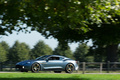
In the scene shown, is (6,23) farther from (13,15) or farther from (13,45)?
(13,45)

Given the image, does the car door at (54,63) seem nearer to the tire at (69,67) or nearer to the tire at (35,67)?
the tire at (69,67)

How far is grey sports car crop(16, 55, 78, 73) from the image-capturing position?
1922 centimetres

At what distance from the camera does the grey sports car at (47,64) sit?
1922 centimetres

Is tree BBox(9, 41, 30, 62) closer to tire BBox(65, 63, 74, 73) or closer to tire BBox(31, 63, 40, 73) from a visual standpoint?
tire BBox(65, 63, 74, 73)

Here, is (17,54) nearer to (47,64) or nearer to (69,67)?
(69,67)

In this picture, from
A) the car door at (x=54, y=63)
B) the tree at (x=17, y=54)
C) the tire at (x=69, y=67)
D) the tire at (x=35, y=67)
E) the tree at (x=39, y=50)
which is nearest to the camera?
the tire at (x=35, y=67)

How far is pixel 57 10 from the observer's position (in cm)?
985

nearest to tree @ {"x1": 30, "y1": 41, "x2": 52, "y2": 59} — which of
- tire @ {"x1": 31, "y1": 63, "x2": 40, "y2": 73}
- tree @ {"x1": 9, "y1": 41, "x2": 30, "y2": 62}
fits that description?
tree @ {"x1": 9, "y1": 41, "x2": 30, "y2": 62}

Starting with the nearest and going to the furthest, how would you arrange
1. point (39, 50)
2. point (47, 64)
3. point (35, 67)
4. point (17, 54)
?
point (35, 67) < point (47, 64) < point (17, 54) < point (39, 50)

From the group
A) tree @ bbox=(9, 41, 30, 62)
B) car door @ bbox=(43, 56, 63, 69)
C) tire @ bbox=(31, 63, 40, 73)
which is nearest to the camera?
tire @ bbox=(31, 63, 40, 73)

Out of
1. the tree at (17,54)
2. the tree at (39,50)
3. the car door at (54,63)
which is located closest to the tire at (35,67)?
the car door at (54,63)

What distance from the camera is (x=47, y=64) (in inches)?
787

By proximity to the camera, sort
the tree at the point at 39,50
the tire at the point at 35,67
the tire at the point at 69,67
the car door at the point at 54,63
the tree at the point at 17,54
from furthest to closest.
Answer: the tree at the point at 39,50, the tree at the point at 17,54, the tire at the point at 69,67, the car door at the point at 54,63, the tire at the point at 35,67

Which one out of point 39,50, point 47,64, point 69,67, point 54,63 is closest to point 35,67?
point 47,64
